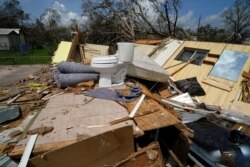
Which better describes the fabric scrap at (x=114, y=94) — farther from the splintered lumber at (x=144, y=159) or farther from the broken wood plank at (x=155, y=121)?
the splintered lumber at (x=144, y=159)

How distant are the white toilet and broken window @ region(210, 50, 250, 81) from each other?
A: 91.5 inches

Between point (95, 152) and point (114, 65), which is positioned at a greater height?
point (114, 65)

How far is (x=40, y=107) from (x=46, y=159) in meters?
1.13

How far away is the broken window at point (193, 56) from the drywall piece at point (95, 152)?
3.80 meters

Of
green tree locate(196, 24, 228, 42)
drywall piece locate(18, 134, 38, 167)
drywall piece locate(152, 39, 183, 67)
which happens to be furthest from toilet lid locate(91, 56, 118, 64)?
green tree locate(196, 24, 228, 42)

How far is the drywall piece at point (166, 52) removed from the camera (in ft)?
18.9

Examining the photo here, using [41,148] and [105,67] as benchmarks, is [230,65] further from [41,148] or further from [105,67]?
[41,148]

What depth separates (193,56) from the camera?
5.43 m

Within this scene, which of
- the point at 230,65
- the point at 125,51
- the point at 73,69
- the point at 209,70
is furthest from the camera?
the point at 209,70

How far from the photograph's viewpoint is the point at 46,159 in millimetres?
1721

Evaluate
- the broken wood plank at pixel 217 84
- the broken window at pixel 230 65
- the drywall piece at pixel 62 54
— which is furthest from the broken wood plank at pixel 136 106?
the drywall piece at pixel 62 54

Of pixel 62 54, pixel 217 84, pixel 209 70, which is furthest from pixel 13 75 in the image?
pixel 217 84

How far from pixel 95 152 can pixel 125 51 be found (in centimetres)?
182

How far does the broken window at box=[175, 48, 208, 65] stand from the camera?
524cm
